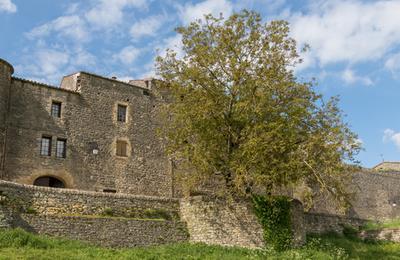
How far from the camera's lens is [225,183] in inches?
957

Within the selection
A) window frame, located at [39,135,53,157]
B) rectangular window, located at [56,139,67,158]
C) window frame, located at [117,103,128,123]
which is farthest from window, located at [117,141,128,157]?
window frame, located at [39,135,53,157]

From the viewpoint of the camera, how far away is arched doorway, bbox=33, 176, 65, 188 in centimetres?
2862

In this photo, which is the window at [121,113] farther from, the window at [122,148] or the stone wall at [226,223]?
the stone wall at [226,223]

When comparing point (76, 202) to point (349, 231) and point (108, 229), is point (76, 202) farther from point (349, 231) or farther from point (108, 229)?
point (349, 231)

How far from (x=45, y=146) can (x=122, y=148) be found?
16.0ft

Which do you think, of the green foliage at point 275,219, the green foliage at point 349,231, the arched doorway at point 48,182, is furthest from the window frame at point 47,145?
the green foliage at point 349,231

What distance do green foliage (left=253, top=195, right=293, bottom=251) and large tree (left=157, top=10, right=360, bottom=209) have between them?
0.76 metres

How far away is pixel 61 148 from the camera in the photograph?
29.6 meters

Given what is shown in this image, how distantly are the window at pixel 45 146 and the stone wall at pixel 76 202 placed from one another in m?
7.43

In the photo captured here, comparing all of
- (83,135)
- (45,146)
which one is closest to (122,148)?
(83,135)

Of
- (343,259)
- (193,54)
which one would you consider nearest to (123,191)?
(193,54)

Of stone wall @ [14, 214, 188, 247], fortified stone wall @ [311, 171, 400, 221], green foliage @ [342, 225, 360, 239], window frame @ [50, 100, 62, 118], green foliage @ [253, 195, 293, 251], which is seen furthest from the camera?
fortified stone wall @ [311, 171, 400, 221]

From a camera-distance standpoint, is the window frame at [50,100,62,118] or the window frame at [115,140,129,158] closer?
the window frame at [50,100,62,118]

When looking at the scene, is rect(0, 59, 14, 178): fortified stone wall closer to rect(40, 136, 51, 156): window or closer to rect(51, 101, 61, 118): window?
rect(40, 136, 51, 156): window
